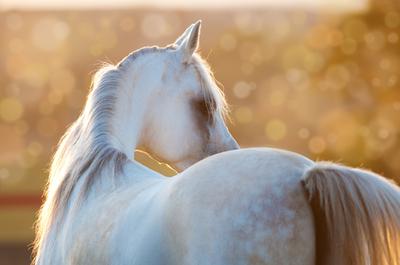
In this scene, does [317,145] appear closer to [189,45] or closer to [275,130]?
[275,130]

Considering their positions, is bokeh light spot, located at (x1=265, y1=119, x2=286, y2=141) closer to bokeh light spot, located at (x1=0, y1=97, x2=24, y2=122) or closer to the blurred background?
the blurred background

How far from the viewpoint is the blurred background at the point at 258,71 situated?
24.7m

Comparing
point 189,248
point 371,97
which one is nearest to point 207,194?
point 189,248

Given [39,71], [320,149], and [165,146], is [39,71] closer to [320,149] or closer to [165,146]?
[320,149]

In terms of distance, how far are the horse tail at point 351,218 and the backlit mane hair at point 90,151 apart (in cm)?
115

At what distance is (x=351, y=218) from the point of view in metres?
3.01

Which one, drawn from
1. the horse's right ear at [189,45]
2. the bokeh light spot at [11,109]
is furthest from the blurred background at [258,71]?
the horse's right ear at [189,45]

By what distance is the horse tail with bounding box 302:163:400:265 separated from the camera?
2996mm

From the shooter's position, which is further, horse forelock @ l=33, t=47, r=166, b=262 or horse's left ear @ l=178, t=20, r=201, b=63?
horse's left ear @ l=178, t=20, r=201, b=63

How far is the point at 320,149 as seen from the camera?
25125 mm

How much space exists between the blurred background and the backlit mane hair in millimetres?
16691

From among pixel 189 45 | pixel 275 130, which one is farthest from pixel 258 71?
pixel 189 45

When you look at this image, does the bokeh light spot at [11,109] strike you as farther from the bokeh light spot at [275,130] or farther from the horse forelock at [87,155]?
the horse forelock at [87,155]

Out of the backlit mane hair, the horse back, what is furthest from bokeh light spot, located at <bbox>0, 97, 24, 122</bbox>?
the horse back
